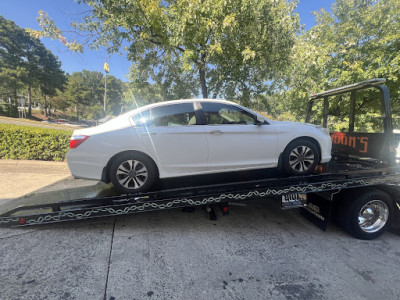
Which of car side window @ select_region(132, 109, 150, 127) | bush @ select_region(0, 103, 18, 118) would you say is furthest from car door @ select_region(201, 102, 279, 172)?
bush @ select_region(0, 103, 18, 118)

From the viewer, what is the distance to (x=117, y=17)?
5.71m

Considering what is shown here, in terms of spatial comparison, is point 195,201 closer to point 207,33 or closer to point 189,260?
point 189,260

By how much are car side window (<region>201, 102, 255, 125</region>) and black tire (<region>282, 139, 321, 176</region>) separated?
2.58ft

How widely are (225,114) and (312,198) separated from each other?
6.70 feet

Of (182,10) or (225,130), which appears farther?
(182,10)

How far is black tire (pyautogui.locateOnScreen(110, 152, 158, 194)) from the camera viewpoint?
2809 mm

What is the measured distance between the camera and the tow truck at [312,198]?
273 cm

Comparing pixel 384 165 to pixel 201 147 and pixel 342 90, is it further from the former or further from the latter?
pixel 201 147

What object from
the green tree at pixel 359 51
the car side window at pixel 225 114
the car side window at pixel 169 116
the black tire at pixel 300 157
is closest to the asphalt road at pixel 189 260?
the black tire at pixel 300 157

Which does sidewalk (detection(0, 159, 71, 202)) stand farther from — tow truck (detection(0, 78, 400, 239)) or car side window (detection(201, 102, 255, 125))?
car side window (detection(201, 102, 255, 125))

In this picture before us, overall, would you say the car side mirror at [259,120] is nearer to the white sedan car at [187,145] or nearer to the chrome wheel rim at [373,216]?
the white sedan car at [187,145]

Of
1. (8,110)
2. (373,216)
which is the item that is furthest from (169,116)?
(8,110)

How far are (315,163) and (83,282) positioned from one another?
142 inches

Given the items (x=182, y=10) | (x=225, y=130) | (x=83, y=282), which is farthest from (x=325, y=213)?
(x=182, y=10)
